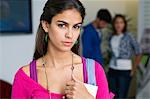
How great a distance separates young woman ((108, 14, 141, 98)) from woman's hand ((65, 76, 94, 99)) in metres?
2.89

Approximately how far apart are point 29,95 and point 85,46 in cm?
256

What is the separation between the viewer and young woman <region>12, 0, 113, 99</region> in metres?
0.97

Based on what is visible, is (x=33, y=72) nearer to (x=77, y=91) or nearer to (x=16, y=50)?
(x=77, y=91)

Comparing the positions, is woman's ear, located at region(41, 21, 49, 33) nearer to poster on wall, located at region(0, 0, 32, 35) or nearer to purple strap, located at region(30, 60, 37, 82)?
purple strap, located at region(30, 60, 37, 82)

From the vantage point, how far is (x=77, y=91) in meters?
0.96

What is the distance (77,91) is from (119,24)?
10.0 feet

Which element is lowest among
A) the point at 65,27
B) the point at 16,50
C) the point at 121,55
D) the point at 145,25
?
the point at 121,55

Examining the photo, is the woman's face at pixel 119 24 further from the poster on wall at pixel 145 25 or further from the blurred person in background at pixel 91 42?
the poster on wall at pixel 145 25

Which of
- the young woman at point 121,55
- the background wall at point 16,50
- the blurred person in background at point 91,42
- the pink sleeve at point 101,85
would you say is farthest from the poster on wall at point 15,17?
the pink sleeve at point 101,85

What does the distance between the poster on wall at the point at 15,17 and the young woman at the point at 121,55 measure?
4.08ft

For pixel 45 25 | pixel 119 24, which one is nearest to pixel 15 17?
pixel 119 24

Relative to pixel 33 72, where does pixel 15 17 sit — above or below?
above

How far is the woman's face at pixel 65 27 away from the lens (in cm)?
97

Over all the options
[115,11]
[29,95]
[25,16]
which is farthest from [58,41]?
[115,11]
